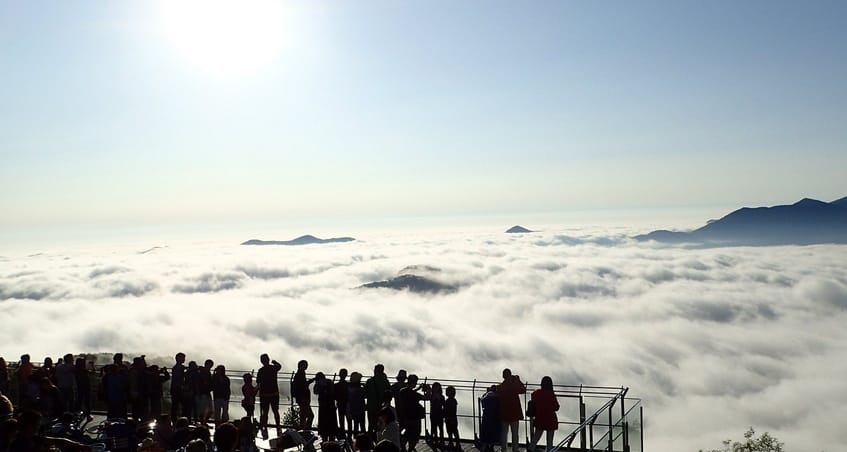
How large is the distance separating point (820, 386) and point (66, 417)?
221735 mm

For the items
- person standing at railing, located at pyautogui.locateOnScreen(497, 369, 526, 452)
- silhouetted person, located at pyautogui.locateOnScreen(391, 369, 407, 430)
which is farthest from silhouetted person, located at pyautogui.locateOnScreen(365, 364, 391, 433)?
person standing at railing, located at pyautogui.locateOnScreen(497, 369, 526, 452)

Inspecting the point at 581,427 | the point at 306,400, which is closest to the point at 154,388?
the point at 306,400

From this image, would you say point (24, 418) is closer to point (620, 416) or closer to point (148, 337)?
point (620, 416)

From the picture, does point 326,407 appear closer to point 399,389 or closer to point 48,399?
point 399,389

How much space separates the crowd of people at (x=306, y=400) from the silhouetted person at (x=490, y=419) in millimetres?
19

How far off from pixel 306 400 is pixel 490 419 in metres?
4.08

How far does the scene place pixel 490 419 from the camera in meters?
12.0

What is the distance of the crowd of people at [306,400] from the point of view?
11.4 meters

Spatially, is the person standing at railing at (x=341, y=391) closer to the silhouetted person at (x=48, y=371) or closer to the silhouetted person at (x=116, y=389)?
the silhouetted person at (x=116, y=389)

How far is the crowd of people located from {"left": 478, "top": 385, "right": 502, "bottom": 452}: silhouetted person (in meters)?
0.02

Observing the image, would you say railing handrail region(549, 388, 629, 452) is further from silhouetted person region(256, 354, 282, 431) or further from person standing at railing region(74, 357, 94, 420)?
person standing at railing region(74, 357, 94, 420)

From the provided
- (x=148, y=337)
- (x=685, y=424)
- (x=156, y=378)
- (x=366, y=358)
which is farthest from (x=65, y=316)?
(x=156, y=378)

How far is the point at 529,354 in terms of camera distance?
198m

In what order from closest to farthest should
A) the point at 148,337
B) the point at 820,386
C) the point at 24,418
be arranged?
1. the point at 24,418
2. the point at 148,337
3. the point at 820,386
